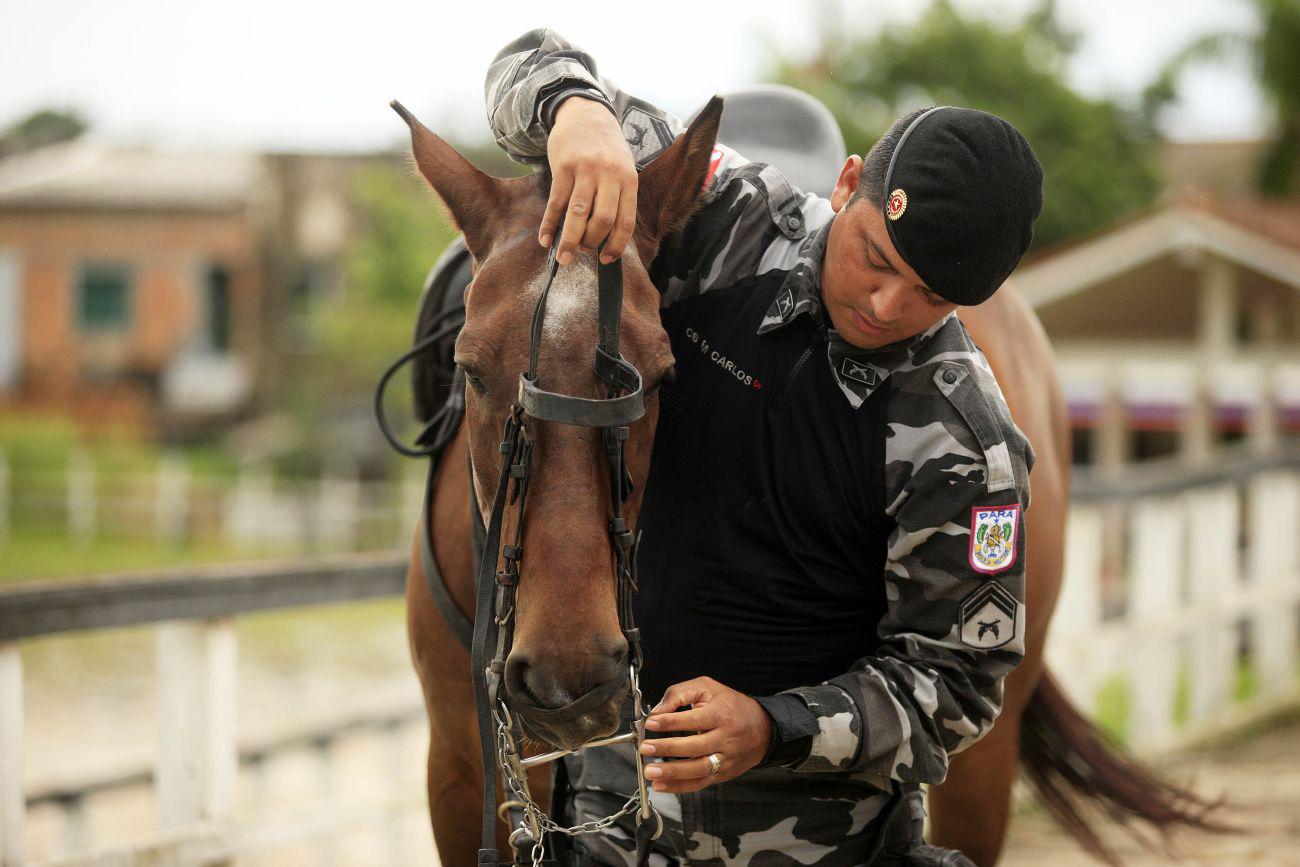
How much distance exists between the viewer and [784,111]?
3.23m

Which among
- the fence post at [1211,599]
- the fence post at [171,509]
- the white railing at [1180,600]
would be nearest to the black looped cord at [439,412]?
the white railing at [1180,600]

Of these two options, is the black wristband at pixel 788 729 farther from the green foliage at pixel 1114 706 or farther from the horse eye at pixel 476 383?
the green foliage at pixel 1114 706

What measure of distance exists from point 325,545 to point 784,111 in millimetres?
12722

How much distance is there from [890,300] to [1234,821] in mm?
4115

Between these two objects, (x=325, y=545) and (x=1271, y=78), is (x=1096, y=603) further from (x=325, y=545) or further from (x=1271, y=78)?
(x=1271, y=78)

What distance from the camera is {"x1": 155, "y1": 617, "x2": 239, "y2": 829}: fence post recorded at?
320 cm

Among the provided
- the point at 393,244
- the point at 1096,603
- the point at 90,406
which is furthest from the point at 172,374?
the point at 1096,603

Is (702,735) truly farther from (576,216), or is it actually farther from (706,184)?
(706,184)

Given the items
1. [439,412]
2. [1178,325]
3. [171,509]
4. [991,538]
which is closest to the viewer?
[991,538]

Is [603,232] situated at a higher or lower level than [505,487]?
higher

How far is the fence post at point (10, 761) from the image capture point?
9.07 feet

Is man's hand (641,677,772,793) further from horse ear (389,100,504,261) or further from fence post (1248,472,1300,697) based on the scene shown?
fence post (1248,472,1300,697)

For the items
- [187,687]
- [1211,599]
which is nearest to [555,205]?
[187,687]

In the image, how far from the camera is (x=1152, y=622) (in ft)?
20.5
